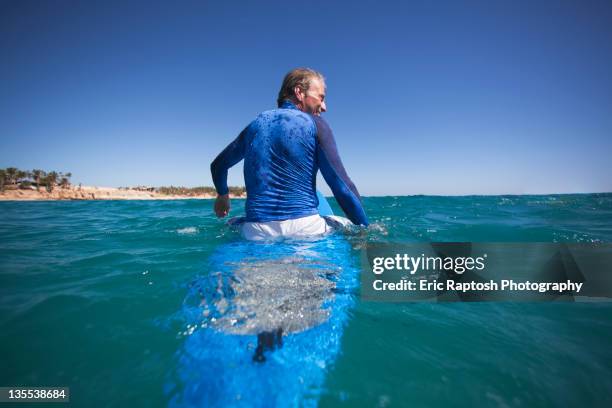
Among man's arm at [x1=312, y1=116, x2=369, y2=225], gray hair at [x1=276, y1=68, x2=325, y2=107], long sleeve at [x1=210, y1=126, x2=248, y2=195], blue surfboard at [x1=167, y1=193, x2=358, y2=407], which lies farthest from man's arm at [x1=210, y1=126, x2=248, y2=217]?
blue surfboard at [x1=167, y1=193, x2=358, y2=407]

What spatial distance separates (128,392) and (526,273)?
338 centimetres

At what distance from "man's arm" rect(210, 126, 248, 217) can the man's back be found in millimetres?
298

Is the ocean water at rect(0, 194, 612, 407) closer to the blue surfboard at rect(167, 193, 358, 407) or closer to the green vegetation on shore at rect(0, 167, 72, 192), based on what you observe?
the blue surfboard at rect(167, 193, 358, 407)

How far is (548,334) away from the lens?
60.4 inches

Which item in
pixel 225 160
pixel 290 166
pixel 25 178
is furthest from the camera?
pixel 25 178

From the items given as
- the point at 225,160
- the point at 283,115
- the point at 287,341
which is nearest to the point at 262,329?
the point at 287,341

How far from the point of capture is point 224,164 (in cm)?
264

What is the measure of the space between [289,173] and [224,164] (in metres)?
0.97

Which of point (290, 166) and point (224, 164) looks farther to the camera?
point (224, 164)

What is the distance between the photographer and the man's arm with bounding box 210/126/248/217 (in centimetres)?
239

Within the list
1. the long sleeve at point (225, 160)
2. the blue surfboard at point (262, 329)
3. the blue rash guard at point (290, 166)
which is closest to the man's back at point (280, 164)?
the blue rash guard at point (290, 166)

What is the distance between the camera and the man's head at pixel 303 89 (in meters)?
2.35

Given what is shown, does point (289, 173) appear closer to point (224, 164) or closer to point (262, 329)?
point (224, 164)

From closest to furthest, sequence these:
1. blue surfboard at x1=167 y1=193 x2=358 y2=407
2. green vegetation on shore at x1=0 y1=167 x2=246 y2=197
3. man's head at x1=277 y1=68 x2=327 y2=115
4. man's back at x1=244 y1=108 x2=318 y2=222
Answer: blue surfboard at x1=167 y1=193 x2=358 y2=407
man's back at x1=244 y1=108 x2=318 y2=222
man's head at x1=277 y1=68 x2=327 y2=115
green vegetation on shore at x1=0 y1=167 x2=246 y2=197
